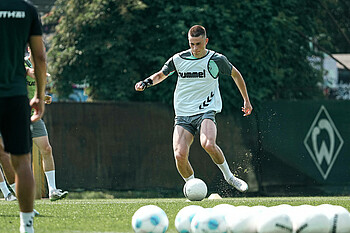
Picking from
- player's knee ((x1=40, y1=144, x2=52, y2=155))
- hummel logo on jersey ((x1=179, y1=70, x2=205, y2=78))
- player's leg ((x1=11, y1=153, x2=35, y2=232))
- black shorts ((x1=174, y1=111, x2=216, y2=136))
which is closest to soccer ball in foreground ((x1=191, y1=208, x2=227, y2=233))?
player's leg ((x1=11, y1=153, x2=35, y2=232))

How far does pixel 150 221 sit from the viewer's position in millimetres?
5707

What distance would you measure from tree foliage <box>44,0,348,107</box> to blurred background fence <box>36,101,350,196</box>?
831 mm

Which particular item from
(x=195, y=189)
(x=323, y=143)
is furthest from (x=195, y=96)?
(x=323, y=143)

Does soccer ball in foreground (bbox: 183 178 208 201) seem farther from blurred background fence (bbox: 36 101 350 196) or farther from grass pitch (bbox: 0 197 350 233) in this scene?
blurred background fence (bbox: 36 101 350 196)

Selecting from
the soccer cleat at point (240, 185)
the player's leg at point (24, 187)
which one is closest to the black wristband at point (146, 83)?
the soccer cleat at point (240, 185)

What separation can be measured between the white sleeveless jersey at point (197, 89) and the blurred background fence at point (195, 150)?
5481mm

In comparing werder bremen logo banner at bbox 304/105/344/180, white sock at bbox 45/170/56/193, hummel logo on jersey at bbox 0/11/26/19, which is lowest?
werder bremen logo banner at bbox 304/105/344/180

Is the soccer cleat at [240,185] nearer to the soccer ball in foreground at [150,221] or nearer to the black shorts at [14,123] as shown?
the soccer ball in foreground at [150,221]

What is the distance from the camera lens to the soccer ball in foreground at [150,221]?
224 inches

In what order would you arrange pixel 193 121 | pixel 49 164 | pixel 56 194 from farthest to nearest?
pixel 49 164
pixel 56 194
pixel 193 121

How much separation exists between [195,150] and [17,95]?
33.0 ft

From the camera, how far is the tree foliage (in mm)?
16281

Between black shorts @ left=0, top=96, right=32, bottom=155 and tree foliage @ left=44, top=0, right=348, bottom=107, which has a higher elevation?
tree foliage @ left=44, top=0, right=348, bottom=107

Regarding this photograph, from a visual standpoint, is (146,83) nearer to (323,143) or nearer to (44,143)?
(44,143)
